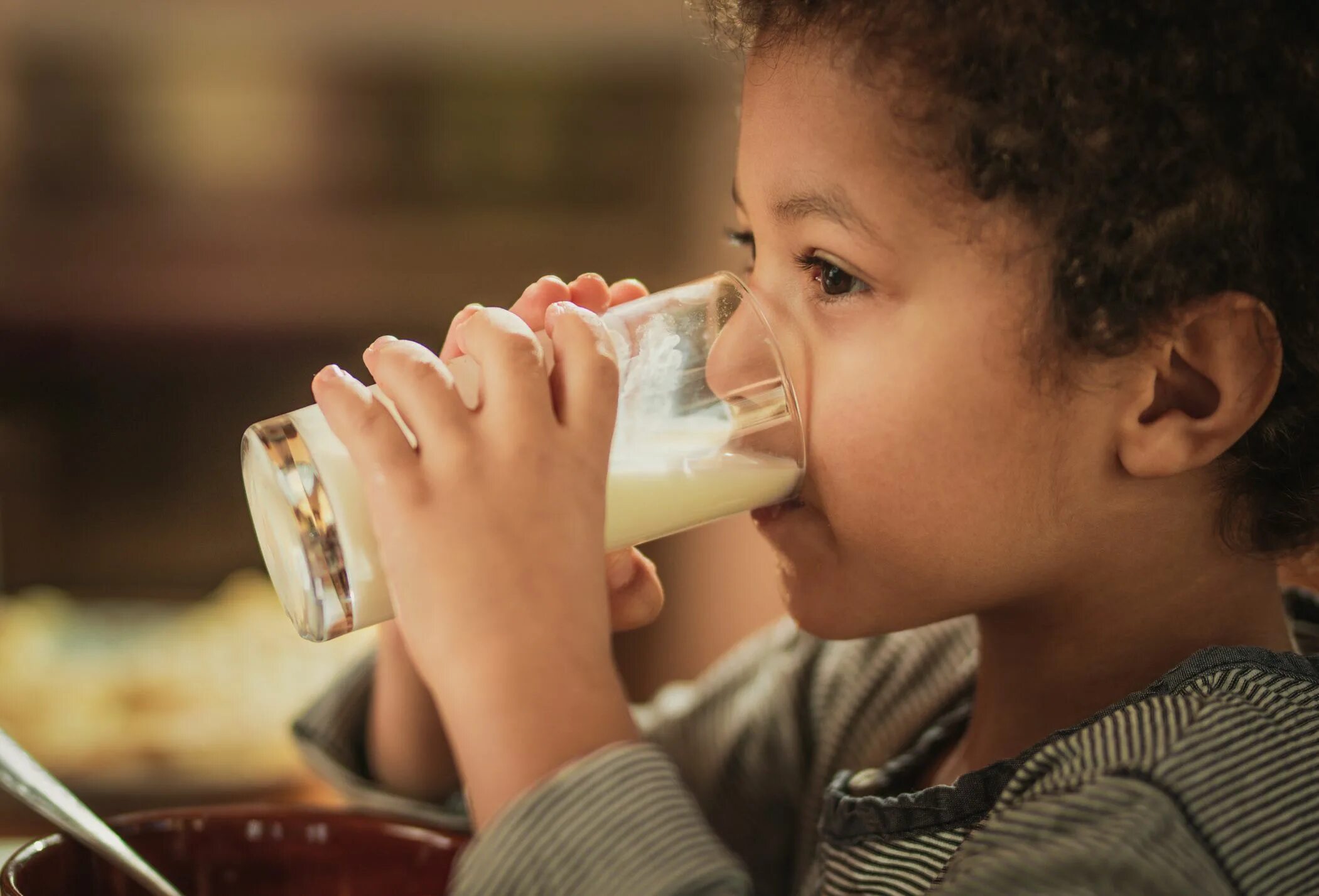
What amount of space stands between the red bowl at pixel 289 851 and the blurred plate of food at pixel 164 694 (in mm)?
992

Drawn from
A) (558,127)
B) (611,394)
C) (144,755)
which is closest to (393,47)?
(558,127)

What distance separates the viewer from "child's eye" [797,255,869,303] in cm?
67

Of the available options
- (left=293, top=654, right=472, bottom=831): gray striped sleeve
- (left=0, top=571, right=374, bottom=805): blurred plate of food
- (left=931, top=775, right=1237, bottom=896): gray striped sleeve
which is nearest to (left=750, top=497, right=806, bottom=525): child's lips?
(left=931, top=775, right=1237, bottom=896): gray striped sleeve

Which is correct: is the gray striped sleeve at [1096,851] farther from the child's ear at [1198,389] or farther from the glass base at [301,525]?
the glass base at [301,525]

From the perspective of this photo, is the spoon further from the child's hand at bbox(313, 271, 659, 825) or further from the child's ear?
the child's ear

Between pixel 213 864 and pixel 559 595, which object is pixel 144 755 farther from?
pixel 559 595

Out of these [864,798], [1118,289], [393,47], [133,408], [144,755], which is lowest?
[144,755]

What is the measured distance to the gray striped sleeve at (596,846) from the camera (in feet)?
1.66

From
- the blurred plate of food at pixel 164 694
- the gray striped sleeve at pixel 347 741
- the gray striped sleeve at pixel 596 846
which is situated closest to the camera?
the gray striped sleeve at pixel 596 846

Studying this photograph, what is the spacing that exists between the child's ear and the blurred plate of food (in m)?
1.20

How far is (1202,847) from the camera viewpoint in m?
0.54

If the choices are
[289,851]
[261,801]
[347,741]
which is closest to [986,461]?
[289,851]

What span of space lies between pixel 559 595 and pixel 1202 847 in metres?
0.29

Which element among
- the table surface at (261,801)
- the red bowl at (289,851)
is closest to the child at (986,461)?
the red bowl at (289,851)
